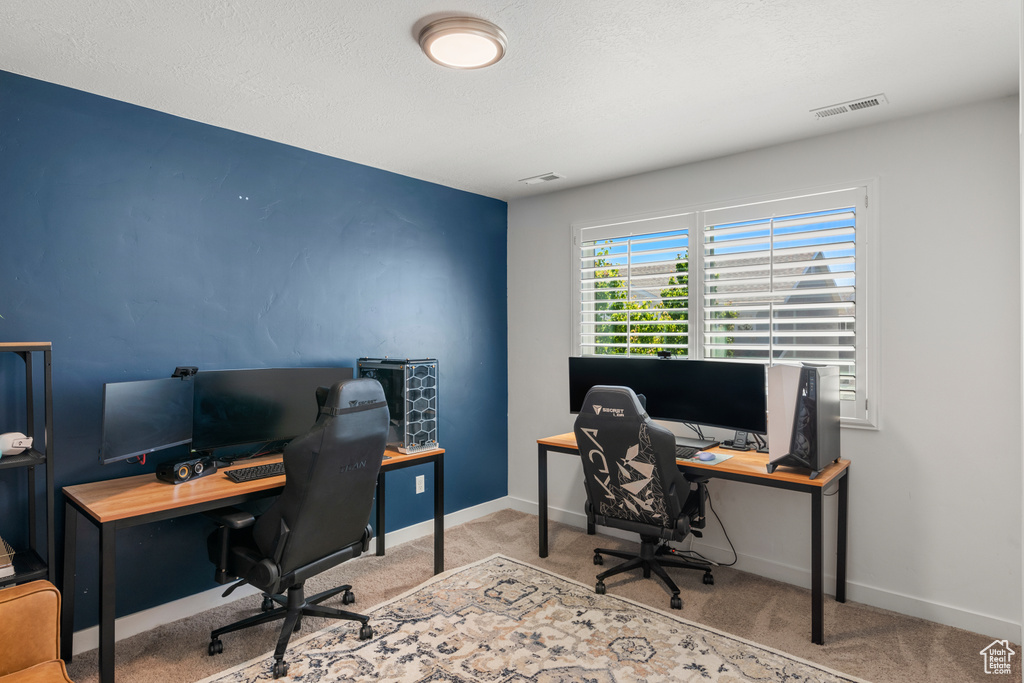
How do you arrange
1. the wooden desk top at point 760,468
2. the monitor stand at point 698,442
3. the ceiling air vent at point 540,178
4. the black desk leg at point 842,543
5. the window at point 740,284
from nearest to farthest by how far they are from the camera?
1. the wooden desk top at point 760,468
2. the black desk leg at point 842,543
3. the window at point 740,284
4. the monitor stand at point 698,442
5. the ceiling air vent at point 540,178

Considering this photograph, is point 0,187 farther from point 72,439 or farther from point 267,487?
point 267,487

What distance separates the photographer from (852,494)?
2.97m

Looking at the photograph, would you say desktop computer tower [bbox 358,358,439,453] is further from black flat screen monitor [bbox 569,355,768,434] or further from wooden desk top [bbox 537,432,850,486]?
wooden desk top [bbox 537,432,850,486]

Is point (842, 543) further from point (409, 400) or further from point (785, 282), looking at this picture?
point (409, 400)

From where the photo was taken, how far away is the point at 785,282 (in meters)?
3.17

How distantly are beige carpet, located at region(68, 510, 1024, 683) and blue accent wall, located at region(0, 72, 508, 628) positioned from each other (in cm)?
28

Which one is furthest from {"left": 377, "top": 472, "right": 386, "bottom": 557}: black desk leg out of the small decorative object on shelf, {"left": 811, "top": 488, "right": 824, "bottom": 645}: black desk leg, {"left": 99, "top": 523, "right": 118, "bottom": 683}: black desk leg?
{"left": 811, "top": 488, "right": 824, "bottom": 645}: black desk leg

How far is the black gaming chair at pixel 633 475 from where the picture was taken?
2.74 meters

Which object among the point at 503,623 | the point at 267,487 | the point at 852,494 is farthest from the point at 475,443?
the point at 852,494

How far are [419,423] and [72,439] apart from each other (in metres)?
1.64

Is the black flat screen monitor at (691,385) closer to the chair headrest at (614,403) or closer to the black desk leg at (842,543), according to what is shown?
the black desk leg at (842,543)

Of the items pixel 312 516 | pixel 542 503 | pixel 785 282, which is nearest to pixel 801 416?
pixel 785 282

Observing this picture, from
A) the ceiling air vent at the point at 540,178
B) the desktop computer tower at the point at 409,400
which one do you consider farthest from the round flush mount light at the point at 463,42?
the desktop computer tower at the point at 409,400

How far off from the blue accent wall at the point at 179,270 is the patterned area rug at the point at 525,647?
0.93 m
